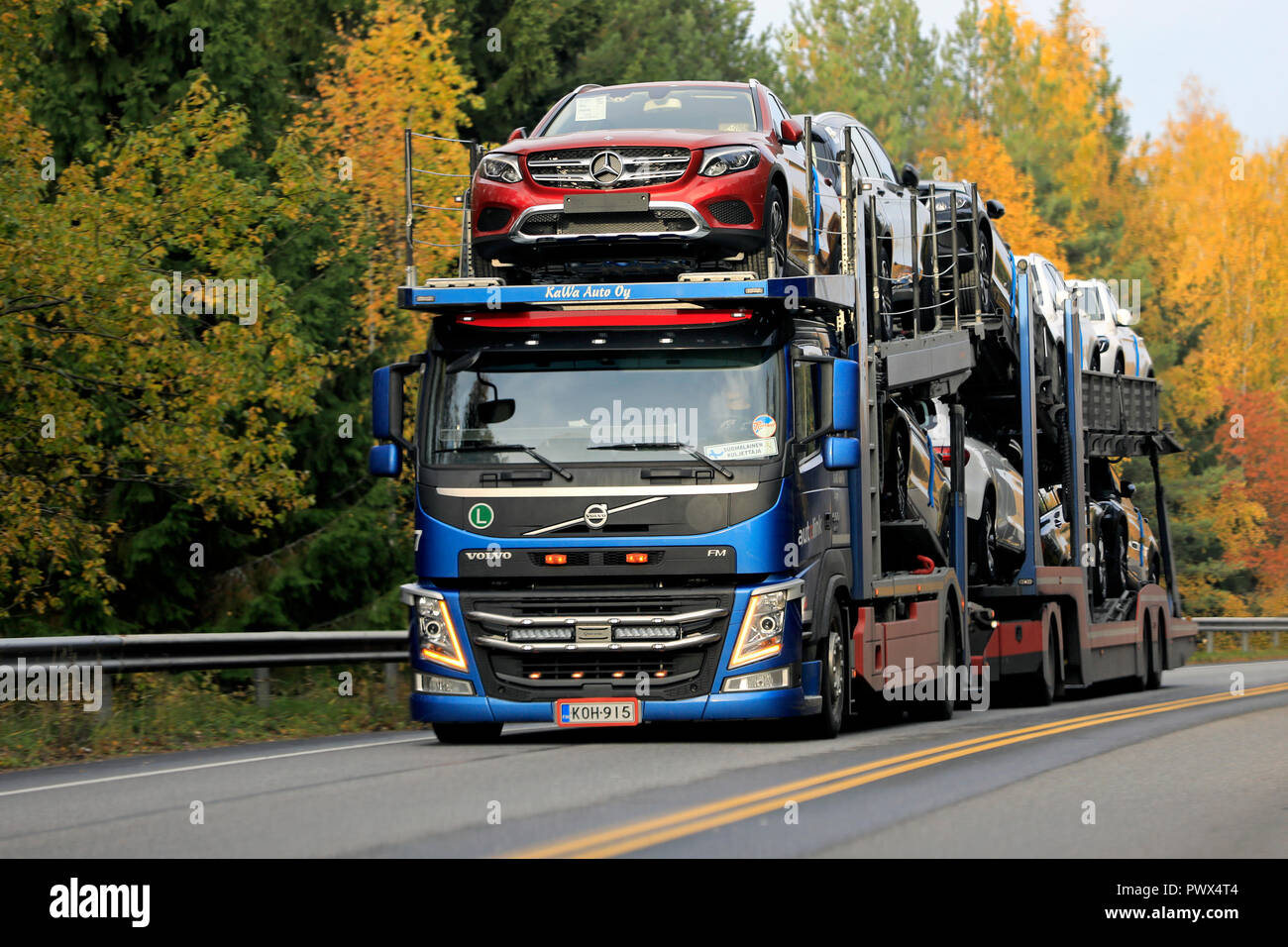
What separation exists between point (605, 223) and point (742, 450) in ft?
5.89

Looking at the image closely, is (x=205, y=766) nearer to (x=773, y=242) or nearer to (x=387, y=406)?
(x=387, y=406)

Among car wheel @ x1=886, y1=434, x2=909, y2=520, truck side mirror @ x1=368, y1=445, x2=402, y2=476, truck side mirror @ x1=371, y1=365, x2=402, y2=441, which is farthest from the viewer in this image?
car wheel @ x1=886, y1=434, x2=909, y2=520

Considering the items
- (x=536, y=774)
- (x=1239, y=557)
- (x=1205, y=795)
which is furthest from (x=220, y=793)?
(x=1239, y=557)

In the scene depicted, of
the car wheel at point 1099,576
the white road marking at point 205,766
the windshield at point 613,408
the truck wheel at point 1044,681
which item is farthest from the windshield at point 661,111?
the car wheel at point 1099,576

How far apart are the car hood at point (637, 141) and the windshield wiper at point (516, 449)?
2.00m

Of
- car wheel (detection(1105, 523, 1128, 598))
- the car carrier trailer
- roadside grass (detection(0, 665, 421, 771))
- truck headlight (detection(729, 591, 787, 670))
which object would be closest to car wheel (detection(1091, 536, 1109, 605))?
car wheel (detection(1105, 523, 1128, 598))

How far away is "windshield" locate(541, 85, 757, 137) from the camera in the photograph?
14.4 meters

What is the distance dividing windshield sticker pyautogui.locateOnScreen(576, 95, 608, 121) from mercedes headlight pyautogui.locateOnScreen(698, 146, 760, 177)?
1.58 m

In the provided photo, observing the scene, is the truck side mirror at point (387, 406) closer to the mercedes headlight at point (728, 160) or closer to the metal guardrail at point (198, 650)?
the mercedes headlight at point (728, 160)

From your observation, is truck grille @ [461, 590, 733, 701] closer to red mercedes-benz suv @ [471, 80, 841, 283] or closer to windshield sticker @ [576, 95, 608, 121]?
red mercedes-benz suv @ [471, 80, 841, 283]

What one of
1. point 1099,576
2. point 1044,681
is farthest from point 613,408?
point 1099,576

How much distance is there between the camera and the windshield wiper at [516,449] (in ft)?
42.6
